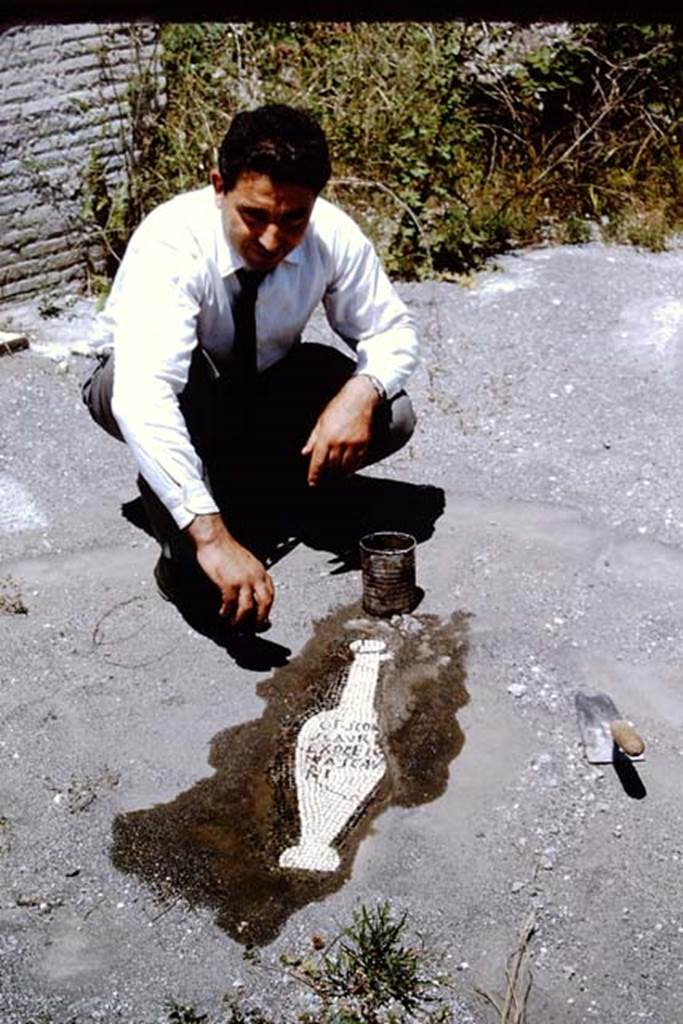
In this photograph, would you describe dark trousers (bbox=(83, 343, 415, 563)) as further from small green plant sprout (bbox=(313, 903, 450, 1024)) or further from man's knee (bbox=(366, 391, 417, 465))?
small green plant sprout (bbox=(313, 903, 450, 1024))

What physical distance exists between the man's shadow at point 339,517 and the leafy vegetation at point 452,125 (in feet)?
6.88

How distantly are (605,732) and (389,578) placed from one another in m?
0.86

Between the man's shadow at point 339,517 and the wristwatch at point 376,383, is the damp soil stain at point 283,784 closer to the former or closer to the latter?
the man's shadow at point 339,517

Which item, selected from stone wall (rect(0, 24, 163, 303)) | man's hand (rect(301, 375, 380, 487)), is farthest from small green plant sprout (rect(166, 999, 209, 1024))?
stone wall (rect(0, 24, 163, 303))

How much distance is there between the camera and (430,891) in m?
2.95

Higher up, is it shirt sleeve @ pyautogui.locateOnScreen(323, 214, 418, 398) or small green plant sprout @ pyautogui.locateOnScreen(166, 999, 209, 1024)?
shirt sleeve @ pyautogui.locateOnScreen(323, 214, 418, 398)

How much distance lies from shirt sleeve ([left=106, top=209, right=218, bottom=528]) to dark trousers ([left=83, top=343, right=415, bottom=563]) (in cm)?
29

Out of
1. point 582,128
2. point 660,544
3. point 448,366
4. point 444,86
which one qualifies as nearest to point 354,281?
point 660,544

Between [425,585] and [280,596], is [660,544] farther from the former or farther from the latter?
[280,596]

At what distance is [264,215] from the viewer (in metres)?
3.66

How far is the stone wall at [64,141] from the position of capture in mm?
6176

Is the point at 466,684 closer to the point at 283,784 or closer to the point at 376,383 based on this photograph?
the point at 283,784

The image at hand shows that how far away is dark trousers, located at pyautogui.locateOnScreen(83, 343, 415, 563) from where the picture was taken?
4.15m

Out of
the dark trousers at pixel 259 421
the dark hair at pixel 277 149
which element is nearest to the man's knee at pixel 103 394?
the dark trousers at pixel 259 421
